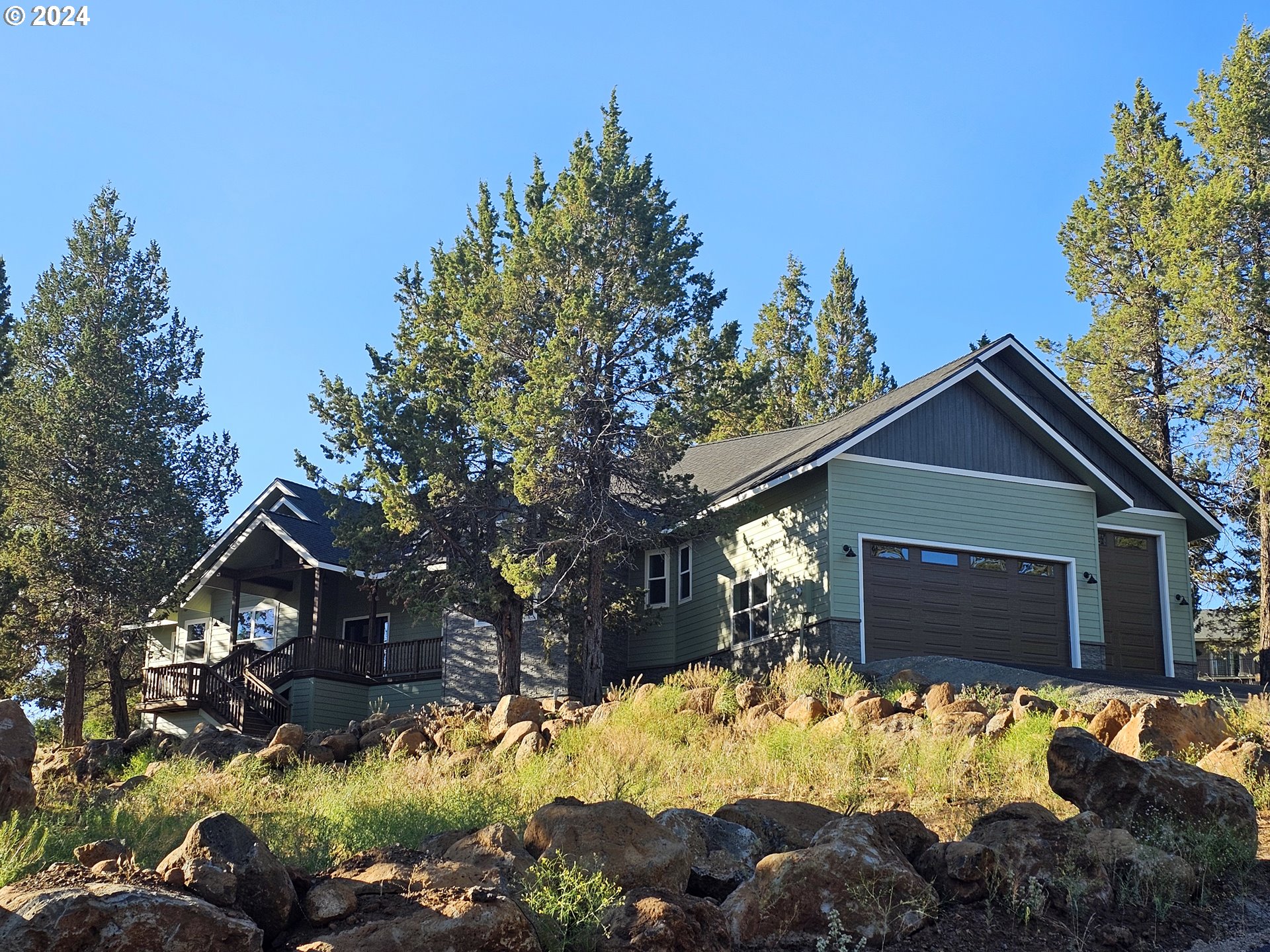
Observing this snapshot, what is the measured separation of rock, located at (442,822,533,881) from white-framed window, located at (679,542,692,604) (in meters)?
15.9

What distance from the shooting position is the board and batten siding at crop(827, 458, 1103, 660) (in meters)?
20.0

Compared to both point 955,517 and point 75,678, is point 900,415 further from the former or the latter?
point 75,678

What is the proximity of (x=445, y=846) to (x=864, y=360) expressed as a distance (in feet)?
124

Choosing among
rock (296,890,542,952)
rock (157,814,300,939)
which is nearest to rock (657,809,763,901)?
rock (296,890,542,952)

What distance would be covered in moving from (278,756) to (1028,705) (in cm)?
859

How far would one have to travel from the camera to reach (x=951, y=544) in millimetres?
20719

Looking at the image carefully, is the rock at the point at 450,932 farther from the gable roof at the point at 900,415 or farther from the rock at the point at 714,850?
the gable roof at the point at 900,415

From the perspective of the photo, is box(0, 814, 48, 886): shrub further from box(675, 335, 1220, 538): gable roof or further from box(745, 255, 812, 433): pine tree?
box(745, 255, 812, 433): pine tree

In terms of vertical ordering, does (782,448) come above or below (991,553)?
above

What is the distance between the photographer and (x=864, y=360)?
144 ft

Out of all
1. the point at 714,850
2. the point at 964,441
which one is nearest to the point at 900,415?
the point at 964,441

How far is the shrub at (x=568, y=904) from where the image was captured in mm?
6398

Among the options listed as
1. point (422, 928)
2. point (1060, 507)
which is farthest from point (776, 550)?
point (422, 928)

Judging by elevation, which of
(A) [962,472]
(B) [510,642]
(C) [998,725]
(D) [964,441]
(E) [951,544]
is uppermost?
(D) [964,441]
